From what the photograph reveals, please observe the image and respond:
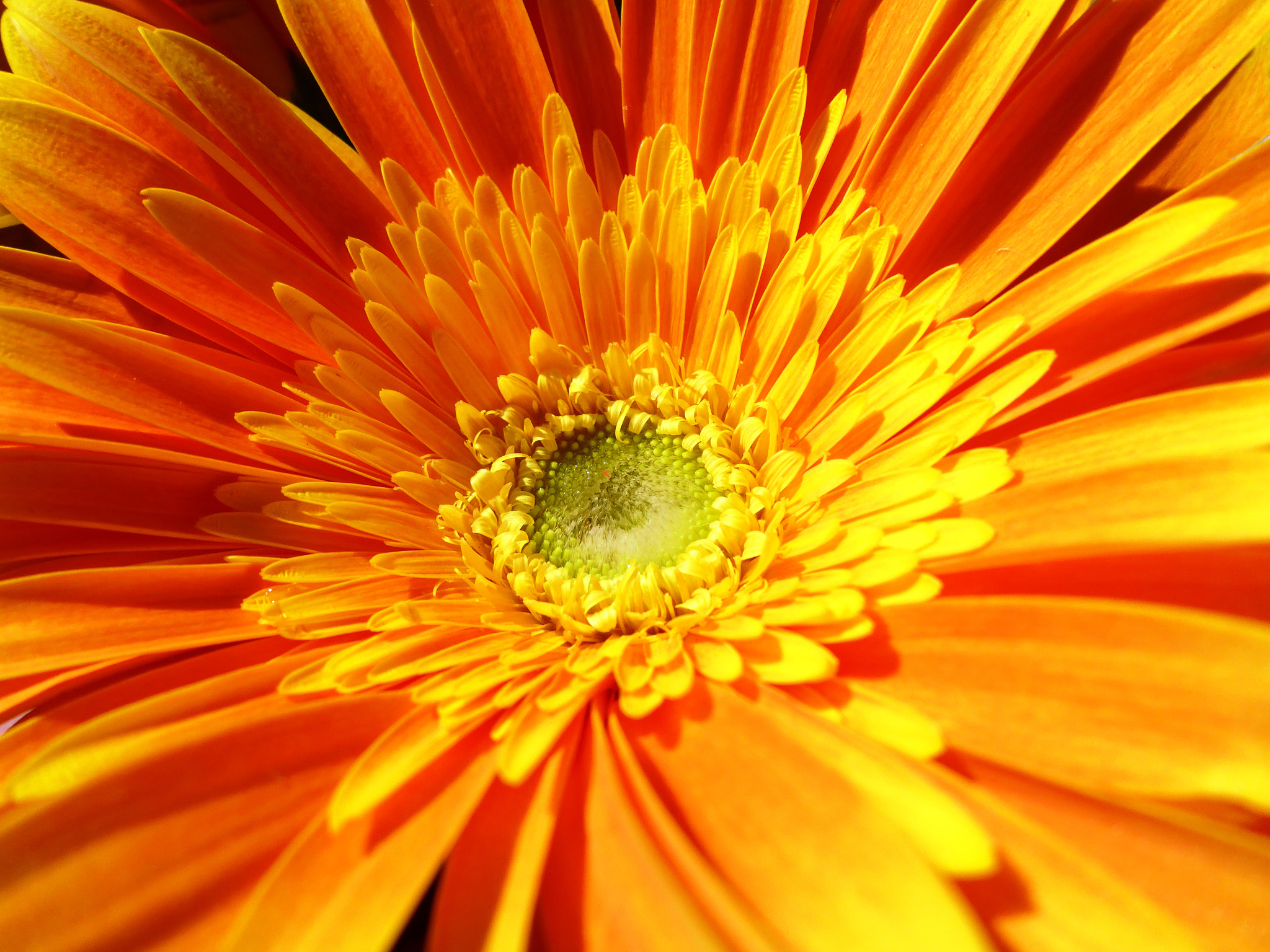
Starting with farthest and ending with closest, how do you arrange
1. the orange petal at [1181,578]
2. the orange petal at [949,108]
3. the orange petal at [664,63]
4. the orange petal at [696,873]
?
the orange petal at [664,63] < the orange petal at [949,108] < the orange petal at [1181,578] < the orange petal at [696,873]

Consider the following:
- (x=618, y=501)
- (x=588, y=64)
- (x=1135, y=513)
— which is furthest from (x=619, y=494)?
(x=1135, y=513)

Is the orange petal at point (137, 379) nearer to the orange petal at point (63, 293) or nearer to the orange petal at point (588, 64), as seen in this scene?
the orange petal at point (63, 293)

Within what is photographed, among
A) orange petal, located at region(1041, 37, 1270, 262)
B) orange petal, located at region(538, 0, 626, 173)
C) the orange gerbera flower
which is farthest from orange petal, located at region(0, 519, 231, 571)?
orange petal, located at region(1041, 37, 1270, 262)

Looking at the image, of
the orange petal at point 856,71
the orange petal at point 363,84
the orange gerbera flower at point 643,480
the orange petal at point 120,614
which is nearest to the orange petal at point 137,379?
the orange gerbera flower at point 643,480

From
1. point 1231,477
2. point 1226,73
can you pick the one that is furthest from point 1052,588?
point 1226,73

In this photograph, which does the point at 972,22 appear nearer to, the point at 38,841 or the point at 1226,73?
the point at 1226,73
